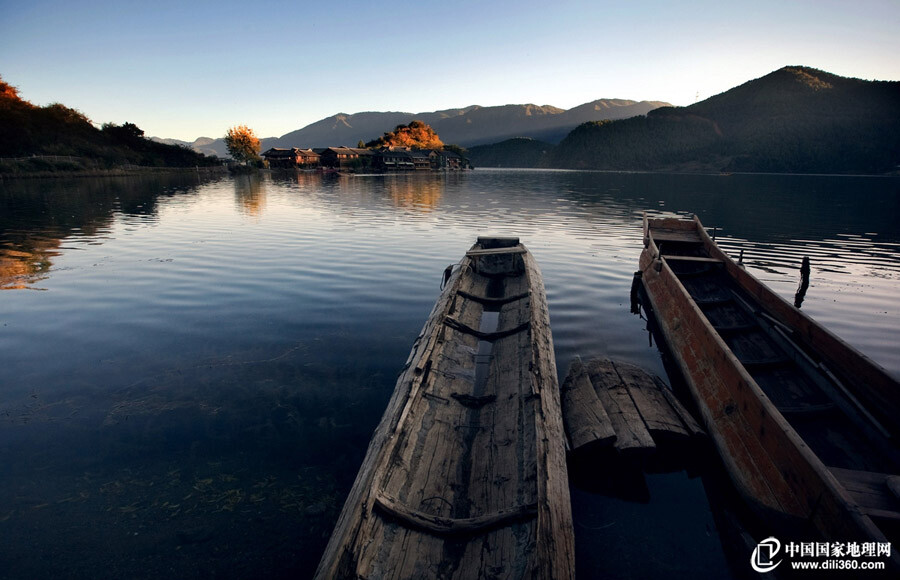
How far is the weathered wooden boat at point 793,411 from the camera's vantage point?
11.3 feet

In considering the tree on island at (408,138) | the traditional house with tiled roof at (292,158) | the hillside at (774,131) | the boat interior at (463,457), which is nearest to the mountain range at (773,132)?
the hillside at (774,131)

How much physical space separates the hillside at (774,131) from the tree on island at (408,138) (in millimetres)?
70216

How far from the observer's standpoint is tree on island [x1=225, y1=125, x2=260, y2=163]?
4040 inches

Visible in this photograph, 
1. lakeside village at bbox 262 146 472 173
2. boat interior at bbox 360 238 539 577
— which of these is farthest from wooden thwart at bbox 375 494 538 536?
lakeside village at bbox 262 146 472 173

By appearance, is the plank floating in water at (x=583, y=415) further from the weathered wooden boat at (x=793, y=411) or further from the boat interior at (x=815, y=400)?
the boat interior at (x=815, y=400)

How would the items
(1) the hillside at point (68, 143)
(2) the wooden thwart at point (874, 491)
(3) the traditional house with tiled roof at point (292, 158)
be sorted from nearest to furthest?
1. (2) the wooden thwart at point (874, 491)
2. (1) the hillside at point (68, 143)
3. (3) the traditional house with tiled roof at point (292, 158)

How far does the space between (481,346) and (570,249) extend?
11135mm

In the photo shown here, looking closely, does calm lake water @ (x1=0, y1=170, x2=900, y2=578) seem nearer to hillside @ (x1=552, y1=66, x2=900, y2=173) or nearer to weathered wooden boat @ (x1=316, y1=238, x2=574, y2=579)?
weathered wooden boat @ (x1=316, y1=238, x2=574, y2=579)

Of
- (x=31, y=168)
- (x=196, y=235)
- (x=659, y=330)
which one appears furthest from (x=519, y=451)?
(x=31, y=168)

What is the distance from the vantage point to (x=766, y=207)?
34438 mm

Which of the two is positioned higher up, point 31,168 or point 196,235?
point 31,168

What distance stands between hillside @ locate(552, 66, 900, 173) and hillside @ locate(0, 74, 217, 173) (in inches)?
5798

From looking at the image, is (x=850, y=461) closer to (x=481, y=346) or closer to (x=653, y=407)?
(x=653, y=407)

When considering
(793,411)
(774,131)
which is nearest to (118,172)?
(793,411)
